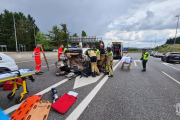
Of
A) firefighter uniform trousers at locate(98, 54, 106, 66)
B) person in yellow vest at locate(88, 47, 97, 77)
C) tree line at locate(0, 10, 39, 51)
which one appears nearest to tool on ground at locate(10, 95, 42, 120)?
person in yellow vest at locate(88, 47, 97, 77)

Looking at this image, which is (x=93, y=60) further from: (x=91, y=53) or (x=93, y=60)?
(x=91, y=53)

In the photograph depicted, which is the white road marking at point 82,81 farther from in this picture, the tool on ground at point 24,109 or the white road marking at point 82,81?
Result: the tool on ground at point 24,109

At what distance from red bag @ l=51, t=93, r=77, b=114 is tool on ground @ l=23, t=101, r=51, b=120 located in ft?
0.58

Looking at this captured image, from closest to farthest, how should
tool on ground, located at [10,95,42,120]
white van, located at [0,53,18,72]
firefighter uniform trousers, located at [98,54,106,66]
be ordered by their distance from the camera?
tool on ground, located at [10,95,42,120] < white van, located at [0,53,18,72] < firefighter uniform trousers, located at [98,54,106,66]

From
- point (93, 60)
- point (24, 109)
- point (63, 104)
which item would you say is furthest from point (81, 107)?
point (93, 60)

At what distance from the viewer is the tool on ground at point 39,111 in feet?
7.37

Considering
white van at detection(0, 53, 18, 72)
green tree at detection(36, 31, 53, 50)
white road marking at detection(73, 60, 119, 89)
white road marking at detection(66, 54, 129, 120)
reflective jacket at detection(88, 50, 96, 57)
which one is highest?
green tree at detection(36, 31, 53, 50)

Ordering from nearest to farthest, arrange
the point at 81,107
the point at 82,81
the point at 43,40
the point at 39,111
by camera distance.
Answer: the point at 39,111 < the point at 81,107 < the point at 82,81 < the point at 43,40

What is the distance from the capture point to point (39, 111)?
7.98ft

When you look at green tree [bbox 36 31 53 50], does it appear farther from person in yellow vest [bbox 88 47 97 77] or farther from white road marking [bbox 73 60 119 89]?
white road marking [bbox 73 60 119 89]

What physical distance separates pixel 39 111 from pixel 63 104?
60 cm

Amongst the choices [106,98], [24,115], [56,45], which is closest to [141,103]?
[106,98]

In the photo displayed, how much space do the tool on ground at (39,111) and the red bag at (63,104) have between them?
0.18 metres

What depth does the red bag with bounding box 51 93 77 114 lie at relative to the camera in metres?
2.52
